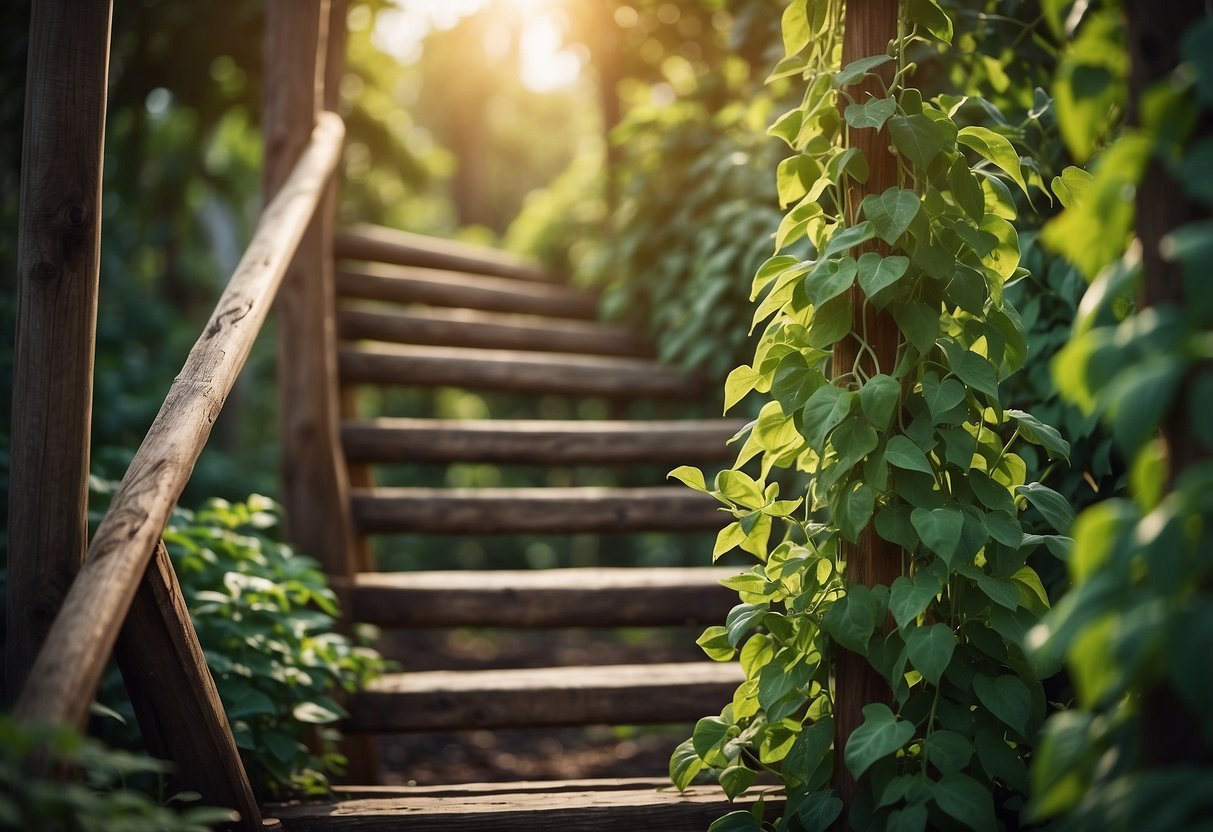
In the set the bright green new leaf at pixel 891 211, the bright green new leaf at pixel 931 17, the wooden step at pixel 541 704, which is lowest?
the wooden step at pixel 541 704

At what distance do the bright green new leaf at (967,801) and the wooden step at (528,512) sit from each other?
126cm

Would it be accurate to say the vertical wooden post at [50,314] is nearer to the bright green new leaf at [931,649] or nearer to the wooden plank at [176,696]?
the wooden plank at [176,696]

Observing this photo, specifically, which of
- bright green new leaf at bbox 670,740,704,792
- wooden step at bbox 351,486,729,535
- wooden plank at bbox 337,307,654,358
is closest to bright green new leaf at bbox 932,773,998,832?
bright green new leaf at bbox 670,740,704,792

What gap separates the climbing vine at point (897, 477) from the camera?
3.70ft

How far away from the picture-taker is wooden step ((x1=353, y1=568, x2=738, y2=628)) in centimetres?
213

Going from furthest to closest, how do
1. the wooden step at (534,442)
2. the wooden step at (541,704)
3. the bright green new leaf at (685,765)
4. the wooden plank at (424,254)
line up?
the wooden plank at (424,254) → the wooden step at (534,442) → the wooden step at (541,704) → the bright green new leaf at (685,765)

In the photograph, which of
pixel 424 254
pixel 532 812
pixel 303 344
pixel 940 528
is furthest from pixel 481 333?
pixel 940 528

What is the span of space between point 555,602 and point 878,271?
1.30 meters

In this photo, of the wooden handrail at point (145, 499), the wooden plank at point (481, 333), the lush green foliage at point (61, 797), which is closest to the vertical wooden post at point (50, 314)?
the wooden handrail at point (145, 499)

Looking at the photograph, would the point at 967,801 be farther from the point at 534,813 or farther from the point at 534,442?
the point at 534,442

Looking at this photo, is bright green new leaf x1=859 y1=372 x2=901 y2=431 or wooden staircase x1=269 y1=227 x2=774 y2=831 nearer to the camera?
bright green new leaf x1=859 y1=372 x2=901 y2=431

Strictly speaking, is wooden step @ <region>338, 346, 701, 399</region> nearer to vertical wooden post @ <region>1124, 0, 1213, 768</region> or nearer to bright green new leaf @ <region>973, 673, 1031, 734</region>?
bright green new leaf @ <region>973, 673, 1031, 734</region>

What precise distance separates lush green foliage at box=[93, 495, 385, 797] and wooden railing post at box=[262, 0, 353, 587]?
44 centimetres

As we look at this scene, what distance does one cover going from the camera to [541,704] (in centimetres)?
188
